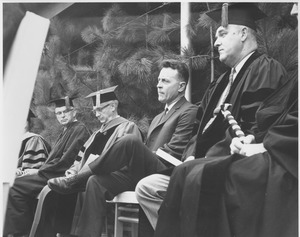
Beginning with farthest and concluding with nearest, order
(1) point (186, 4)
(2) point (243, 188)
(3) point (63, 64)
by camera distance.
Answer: (3) point (63, 64) < (1) point (186, 4) < (2) point (243, 188)

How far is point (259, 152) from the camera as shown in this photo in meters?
3.08

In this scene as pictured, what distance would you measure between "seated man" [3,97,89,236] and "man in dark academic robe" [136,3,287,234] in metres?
0.64

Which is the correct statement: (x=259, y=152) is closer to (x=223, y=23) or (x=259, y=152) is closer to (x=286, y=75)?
(x=286, y=75)

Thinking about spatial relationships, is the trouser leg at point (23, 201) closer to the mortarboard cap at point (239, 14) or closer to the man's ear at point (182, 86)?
the man's ear at point (182, 86)

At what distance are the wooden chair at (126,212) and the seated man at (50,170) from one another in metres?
0.48

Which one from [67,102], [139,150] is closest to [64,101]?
[67,102]

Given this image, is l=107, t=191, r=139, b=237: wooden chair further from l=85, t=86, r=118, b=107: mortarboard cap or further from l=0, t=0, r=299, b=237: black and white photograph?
l=85, t=86, r=118, b=107: mortarboard cap

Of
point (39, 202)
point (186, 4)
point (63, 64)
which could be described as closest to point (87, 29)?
point (63, 64)

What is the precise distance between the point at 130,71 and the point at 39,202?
1054 millimetres

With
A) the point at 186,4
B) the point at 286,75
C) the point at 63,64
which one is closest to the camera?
the point at 286,75

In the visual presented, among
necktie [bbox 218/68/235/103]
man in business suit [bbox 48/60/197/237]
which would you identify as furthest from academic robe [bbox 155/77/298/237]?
man in business suit [bbox 48/60/197/237]

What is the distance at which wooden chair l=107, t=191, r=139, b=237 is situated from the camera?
11.5 feet

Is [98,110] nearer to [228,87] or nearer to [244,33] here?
[228,87]

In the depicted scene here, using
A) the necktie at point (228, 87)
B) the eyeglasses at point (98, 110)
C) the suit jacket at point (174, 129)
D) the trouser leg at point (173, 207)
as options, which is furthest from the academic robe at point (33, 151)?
the necktie at point (228, 87)
